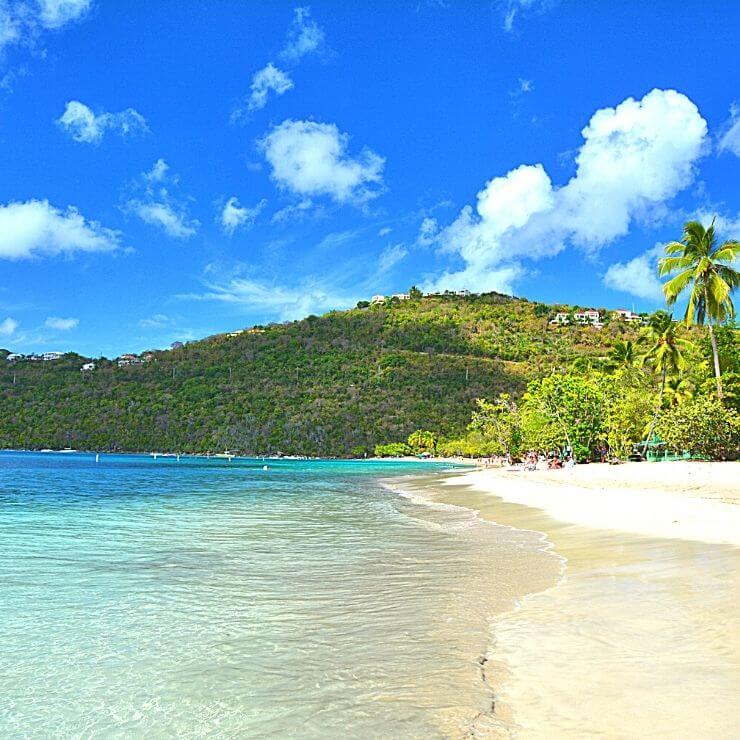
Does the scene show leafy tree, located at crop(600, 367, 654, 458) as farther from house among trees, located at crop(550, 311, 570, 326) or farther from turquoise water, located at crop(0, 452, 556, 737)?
house among trees, located at crop(550, 311, 570, 326)

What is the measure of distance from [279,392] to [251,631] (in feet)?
393

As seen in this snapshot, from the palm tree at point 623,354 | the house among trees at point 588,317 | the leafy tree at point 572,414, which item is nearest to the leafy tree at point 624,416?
the leafy tree at point 572,414

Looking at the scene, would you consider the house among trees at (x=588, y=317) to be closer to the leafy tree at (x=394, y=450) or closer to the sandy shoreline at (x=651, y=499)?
the leafy tree at (x=394, y=450)

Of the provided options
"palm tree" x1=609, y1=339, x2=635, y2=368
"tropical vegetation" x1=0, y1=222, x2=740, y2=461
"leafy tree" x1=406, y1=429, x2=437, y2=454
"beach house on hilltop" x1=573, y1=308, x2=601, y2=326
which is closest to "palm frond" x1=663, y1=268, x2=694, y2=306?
"palm tree" x1=609, y1=339, x2=635, y2=368

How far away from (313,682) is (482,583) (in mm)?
4417

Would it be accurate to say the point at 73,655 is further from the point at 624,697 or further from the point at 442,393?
the point at 442,393

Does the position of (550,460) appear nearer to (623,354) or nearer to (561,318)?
(623,354)

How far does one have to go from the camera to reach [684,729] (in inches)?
157

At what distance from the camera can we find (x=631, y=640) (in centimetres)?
595

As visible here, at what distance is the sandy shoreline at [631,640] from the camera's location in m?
4.27

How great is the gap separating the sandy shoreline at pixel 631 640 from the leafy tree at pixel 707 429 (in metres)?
18.4

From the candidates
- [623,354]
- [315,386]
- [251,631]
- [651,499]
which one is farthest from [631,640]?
[315,386]

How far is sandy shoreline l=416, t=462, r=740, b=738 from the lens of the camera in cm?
427

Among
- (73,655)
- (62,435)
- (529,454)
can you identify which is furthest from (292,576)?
(62,435)
